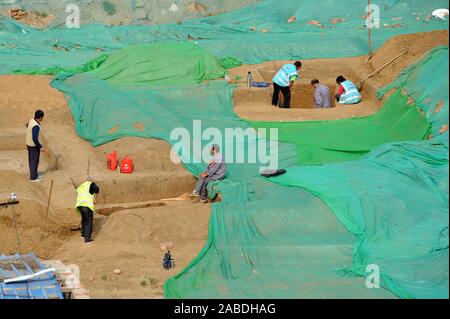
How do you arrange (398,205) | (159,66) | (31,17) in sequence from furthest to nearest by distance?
(31,17) < (159,66) < (398,205)

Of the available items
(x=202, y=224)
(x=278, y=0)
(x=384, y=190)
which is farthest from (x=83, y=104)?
(x=278, y=0)

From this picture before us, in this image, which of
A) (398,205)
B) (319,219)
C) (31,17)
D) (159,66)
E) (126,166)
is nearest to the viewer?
(319,219)

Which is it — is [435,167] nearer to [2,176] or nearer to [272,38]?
[2,176]

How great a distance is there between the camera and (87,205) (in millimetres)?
16562

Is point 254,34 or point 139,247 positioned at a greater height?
point 254,34

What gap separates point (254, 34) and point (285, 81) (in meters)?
4.56

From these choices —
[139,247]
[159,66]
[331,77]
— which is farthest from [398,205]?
[159,66]

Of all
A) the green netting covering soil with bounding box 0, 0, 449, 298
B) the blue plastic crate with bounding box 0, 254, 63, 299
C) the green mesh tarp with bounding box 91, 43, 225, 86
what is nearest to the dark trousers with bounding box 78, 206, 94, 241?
the green netting covering soil with bounding box 0, 0, 449, 298

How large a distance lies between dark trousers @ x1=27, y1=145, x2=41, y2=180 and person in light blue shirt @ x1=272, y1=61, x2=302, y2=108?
21.3 ft

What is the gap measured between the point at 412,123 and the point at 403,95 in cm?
117

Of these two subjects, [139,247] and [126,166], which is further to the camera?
[126,166]

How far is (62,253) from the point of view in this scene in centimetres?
1619

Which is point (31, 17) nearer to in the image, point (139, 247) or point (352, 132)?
point (352, 132)

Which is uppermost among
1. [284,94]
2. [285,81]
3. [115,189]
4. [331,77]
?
[285,81]
